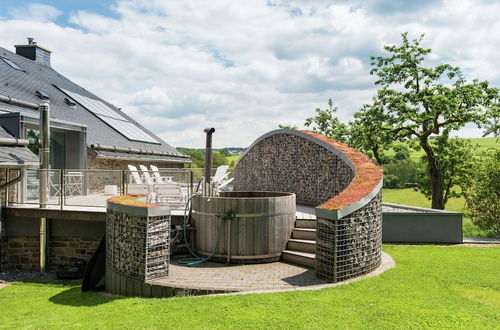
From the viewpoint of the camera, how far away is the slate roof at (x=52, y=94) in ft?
50.9

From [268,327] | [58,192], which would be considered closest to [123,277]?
[268,327]

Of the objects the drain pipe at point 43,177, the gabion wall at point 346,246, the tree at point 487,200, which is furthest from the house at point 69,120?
the tree at point 487,200

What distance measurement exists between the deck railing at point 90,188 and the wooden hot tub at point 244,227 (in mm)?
1953

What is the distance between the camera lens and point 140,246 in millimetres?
6523

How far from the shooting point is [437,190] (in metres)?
18.0

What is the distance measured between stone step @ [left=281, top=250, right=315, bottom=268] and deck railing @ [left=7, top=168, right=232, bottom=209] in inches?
Result: 117

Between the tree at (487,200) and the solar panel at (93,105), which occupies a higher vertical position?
the solar panel at (93,105)

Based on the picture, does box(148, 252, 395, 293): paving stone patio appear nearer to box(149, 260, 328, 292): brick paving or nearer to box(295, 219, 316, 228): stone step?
box(149, 260, 328, 292): brick paving

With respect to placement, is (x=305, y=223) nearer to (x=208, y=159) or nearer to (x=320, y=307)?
(x=208, y=159)

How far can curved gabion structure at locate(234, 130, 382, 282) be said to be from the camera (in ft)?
20.9

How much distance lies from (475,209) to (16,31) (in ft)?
84.7

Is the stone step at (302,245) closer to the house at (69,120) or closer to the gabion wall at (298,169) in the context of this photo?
the gabion wall at (298,169)

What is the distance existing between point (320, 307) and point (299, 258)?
8.24ft

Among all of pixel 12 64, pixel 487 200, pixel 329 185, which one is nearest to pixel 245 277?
pixel 329 185
